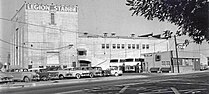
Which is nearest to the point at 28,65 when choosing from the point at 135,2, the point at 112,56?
the point at 112,56

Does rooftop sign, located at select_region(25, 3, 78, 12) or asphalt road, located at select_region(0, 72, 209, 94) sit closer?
asphalt road, located at select_region(0, 72, 209, 94)

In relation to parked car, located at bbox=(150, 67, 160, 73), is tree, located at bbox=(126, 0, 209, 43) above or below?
above

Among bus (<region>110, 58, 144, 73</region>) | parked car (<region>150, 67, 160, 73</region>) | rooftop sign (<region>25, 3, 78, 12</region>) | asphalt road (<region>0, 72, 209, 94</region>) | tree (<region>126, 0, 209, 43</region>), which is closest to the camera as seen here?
tree (<region>126, 0, 209, 43</region>)

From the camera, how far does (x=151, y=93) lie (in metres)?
12.7

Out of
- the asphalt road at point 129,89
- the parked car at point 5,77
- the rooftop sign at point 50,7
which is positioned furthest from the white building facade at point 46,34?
the asphalt road at point 129,89

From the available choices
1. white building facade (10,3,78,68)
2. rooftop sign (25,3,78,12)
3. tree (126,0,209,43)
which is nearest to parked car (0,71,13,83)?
tree (126,0,209,43)

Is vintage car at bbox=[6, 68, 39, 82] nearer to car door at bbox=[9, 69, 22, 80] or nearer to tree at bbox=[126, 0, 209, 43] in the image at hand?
car door at bbox=[9, 69, 22, 80]

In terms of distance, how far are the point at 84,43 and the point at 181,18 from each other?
62418 millimetres

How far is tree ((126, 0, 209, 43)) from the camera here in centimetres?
563

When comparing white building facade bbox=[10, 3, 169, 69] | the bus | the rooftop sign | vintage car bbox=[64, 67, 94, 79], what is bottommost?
vintage car bbox=[64, 67, 94, 79]

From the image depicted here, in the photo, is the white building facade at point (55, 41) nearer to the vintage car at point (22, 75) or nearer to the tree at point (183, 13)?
the vintage car at point (22, 75)

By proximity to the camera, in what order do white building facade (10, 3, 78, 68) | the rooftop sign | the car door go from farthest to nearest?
the rooftop sign, white building facade (10, 3, 78, 68), the car door

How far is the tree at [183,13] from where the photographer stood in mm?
5633

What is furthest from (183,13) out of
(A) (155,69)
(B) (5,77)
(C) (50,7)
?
(C) (50,7)
